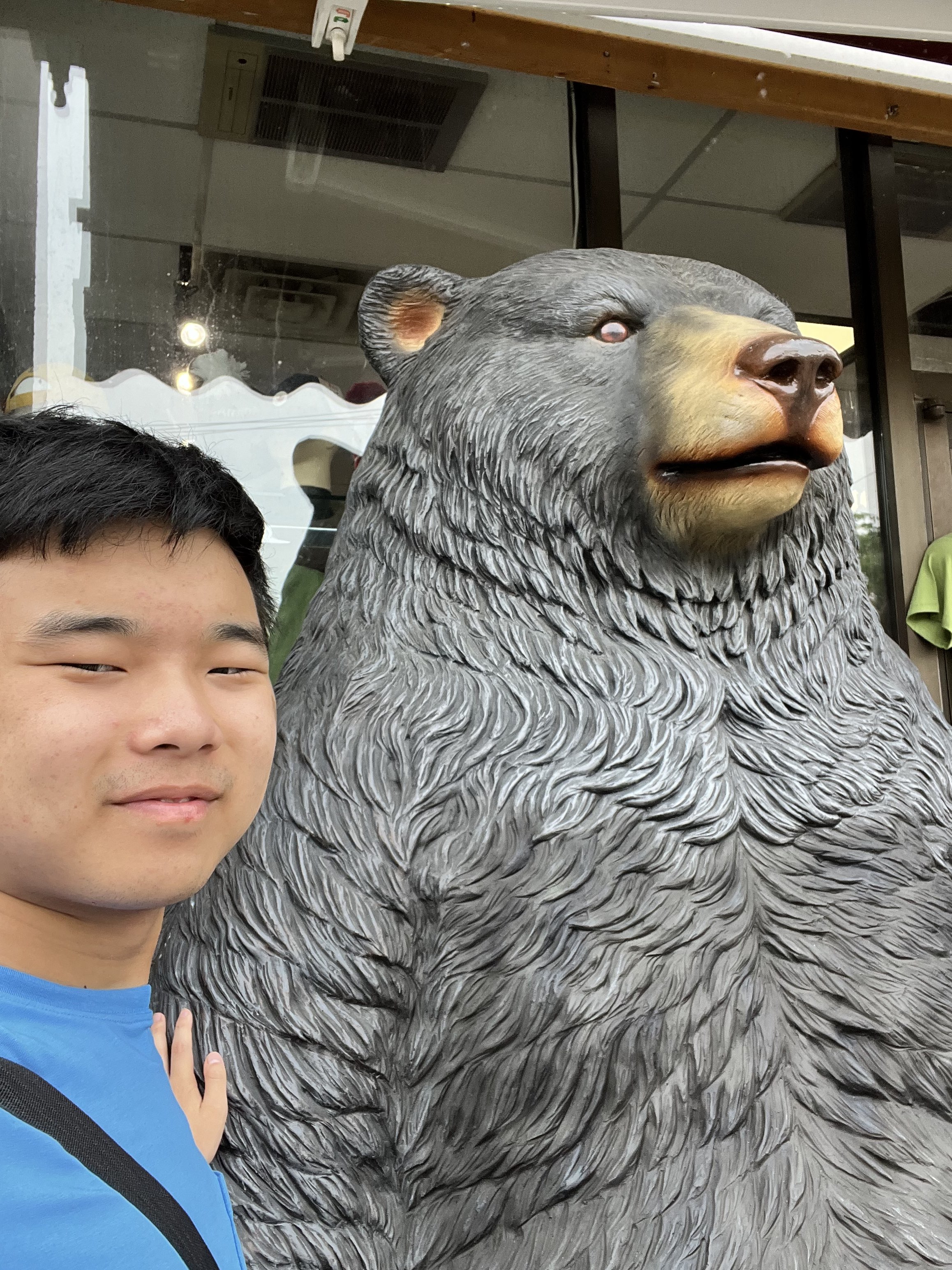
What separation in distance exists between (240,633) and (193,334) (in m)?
2.39

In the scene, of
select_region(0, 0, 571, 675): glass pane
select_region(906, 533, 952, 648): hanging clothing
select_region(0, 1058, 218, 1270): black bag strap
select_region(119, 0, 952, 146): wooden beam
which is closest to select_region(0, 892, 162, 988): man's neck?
select_region(0, 1058, 218, 1270): black bag strap

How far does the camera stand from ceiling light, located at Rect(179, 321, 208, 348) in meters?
2.90

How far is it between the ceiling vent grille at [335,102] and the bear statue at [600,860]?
2.06 m

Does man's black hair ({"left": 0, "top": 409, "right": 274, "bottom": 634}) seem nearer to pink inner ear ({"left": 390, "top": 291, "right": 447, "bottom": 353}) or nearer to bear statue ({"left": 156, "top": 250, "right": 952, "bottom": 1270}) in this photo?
bear statue ({"left": 156, "top": 250, "right": 952, "bottom": 1270})

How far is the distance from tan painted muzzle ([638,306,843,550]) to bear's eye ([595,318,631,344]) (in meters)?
0.06

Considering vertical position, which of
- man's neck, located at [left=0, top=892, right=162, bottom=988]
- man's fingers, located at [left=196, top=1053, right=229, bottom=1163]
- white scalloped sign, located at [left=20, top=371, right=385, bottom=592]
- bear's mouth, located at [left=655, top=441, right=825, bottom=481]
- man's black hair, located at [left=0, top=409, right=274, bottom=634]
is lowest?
man's fingers, located at [left=196, top=1053, right=229, bottom=1163]

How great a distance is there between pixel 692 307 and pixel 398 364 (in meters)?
0.35

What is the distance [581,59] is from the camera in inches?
103

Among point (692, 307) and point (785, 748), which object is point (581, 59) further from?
point (785, 748)

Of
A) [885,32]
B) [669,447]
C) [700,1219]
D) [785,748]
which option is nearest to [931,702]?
[785,748]

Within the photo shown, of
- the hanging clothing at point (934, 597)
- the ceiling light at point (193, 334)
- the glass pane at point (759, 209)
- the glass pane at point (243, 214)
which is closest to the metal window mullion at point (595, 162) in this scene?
the glass pane at point (243, 214)

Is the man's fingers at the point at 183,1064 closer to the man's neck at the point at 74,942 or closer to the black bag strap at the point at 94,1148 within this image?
the man's neck at the point at 74,942

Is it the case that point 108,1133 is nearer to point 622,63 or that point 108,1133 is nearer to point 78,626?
point 78,626

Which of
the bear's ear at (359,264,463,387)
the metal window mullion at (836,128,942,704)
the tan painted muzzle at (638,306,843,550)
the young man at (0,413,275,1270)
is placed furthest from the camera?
the metal window mullion at (836,128,942,704)
